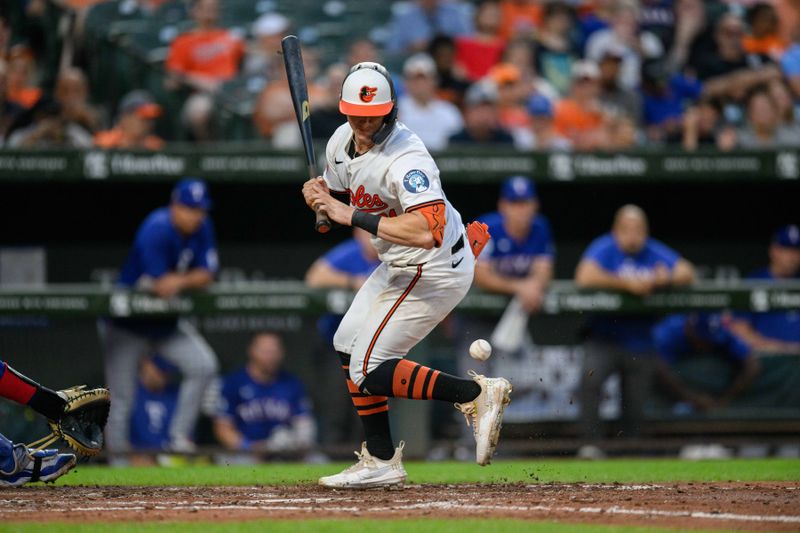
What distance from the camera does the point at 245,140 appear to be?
991 centimetres

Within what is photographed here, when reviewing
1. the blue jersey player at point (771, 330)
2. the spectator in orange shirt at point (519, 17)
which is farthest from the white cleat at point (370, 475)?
the spectator in orange shirt at point (519, 17)

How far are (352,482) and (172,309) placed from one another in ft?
9.30

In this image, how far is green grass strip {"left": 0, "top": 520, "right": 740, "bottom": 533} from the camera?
168 inches

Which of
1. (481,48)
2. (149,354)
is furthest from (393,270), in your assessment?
(481,48)

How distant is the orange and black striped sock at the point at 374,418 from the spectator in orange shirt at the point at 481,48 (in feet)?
18.8

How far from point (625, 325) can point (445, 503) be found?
11.5 ft

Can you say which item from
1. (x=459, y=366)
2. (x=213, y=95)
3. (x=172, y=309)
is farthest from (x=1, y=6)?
(x=459, y=366)

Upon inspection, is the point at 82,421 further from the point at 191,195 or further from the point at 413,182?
the point at 191,195

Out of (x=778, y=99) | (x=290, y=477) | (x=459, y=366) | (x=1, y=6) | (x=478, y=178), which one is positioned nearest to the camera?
(x=290, y=477)

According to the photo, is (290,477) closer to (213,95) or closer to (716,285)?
(716,285)

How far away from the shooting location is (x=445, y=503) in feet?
16.7

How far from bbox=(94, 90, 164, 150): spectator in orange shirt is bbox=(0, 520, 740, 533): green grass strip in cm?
508

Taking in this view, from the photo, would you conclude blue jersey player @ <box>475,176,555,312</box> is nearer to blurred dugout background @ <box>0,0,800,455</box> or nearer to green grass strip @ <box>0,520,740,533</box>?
blurred dugout background @ <box>0,0,800,455</box>

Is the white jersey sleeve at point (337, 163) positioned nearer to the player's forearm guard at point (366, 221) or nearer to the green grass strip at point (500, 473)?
the player's forearm guard at point (366, 221)
